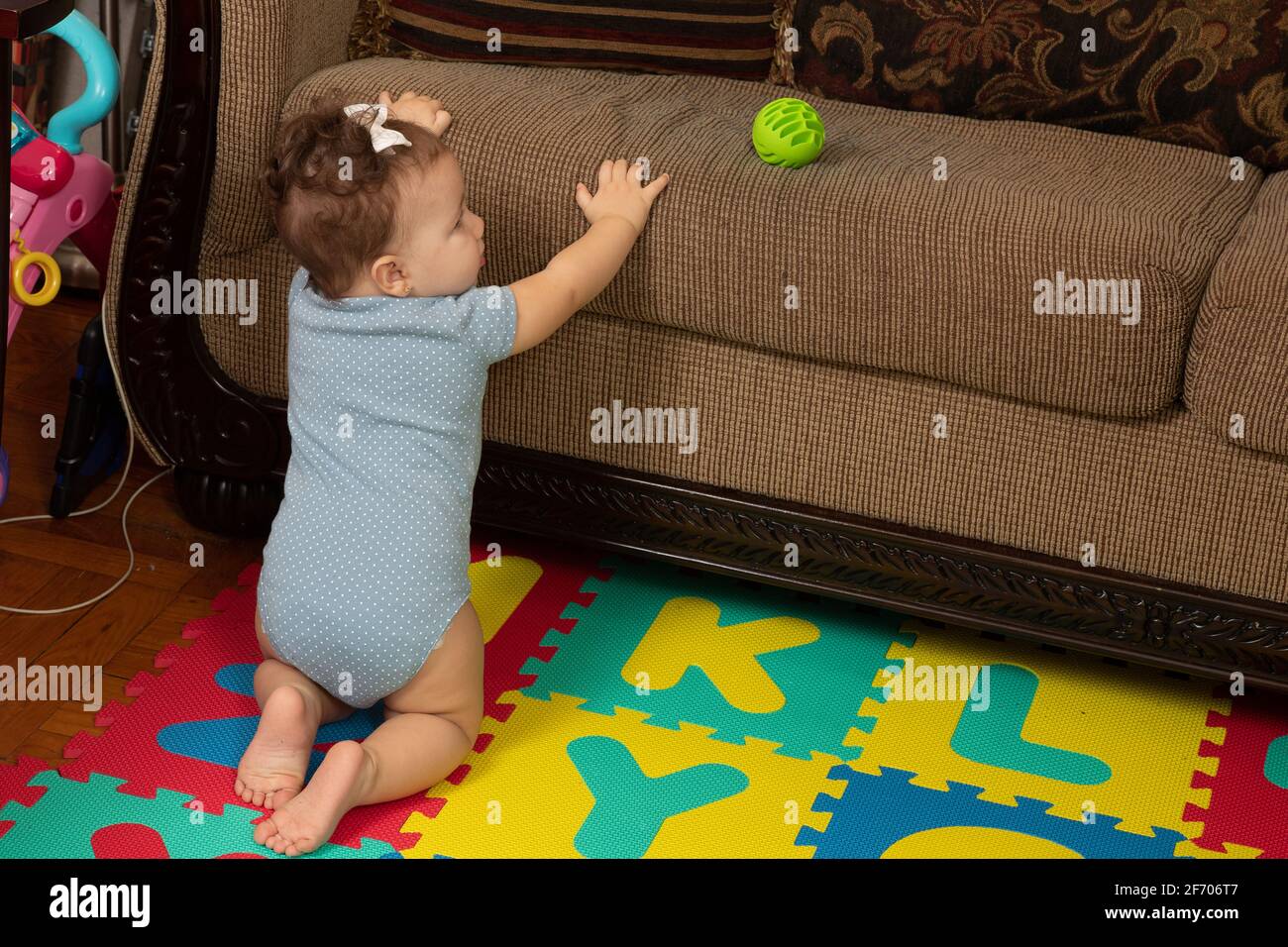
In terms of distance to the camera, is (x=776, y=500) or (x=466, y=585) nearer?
(x=466, y=585)

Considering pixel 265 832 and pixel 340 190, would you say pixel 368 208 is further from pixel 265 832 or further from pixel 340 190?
pixel 265 832

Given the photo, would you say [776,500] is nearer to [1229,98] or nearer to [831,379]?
[831,379]

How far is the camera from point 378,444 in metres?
1.38

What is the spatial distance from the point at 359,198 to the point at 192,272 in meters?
0.44

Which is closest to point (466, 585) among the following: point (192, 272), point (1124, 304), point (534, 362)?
point (534, 362)

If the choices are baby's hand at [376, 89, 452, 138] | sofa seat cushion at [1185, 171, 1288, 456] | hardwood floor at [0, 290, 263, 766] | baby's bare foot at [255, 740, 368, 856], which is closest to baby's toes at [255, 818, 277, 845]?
baby's bare foot at [255, 740, 368, 856]

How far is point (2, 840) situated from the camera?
130 centimetres

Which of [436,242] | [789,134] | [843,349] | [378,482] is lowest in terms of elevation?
[378,482]

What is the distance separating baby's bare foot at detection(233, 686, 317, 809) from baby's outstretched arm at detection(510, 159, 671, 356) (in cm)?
41

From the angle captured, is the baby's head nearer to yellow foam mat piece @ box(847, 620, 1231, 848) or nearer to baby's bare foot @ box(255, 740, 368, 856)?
baby's bare foot @ box(255, 740, 368, 856)

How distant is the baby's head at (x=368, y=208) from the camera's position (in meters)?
1.33

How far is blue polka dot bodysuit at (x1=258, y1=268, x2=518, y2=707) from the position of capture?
1.36 metres

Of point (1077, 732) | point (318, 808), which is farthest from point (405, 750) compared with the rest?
point (1077, 732)

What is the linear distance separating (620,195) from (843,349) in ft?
0.92
